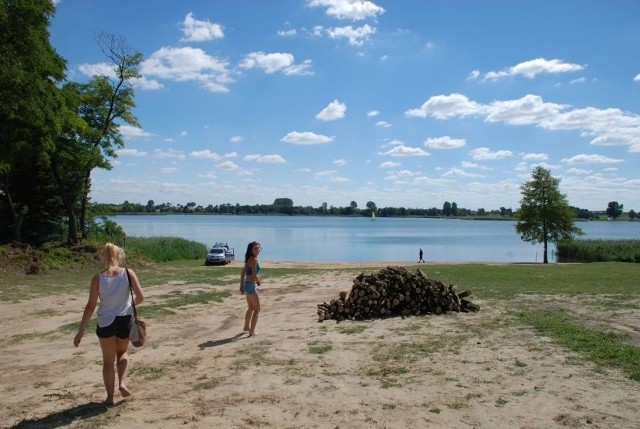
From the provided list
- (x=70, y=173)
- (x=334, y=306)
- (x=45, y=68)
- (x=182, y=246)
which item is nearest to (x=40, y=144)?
(x=45, y=68)

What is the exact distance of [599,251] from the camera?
51.7 m

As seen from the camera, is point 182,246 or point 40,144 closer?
point 40,144

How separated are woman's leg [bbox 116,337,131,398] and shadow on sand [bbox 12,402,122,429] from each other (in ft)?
0.87

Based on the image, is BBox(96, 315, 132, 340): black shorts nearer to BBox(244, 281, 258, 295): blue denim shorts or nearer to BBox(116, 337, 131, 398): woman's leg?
BBox(116, 337, 131, 398): woman's leg

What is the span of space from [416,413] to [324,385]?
149 cm

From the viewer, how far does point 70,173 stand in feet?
102

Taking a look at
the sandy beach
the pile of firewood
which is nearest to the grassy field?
the sandy beach

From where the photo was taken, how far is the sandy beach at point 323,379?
221 inches

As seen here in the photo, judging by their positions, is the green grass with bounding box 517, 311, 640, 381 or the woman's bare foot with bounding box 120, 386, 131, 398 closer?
the woman's bare foot with bounding box 120, 386, 131, 398

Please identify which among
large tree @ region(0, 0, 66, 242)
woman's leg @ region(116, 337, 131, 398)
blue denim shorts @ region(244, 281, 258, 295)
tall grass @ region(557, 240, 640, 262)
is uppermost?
large tree @ region(0, 0, 66, 242)

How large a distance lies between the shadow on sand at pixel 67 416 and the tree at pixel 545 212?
49.4m

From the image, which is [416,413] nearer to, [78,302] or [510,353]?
[510,353]

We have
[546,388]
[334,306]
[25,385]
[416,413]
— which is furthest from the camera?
[334,306]

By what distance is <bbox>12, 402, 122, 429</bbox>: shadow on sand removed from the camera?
5461 millimetres
